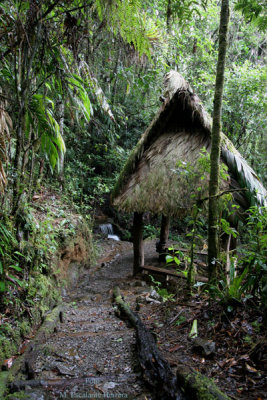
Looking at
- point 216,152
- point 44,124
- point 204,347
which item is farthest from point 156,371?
point 44,124

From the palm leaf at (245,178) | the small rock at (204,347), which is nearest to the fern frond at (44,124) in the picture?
the small rock at (204,347)

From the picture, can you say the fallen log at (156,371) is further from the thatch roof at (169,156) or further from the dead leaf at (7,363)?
the thatch roof at (169,156)

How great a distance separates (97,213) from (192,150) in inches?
268

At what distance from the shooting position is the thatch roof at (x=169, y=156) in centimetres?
500

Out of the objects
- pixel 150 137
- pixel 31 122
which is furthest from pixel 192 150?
pixel 31 122

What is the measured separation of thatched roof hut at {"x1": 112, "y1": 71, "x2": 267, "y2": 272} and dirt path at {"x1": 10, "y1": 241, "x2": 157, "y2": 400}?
1825 millimetres

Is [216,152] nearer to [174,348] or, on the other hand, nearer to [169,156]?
[174,348]

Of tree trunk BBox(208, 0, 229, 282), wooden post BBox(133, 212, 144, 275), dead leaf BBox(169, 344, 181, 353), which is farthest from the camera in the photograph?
wooden post BBox(133, 212, 144, 275)

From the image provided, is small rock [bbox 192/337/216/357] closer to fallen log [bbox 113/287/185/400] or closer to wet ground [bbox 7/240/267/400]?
wet ground [bbox 7/240/267/400]

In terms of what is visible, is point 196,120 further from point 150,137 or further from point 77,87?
point 77,87

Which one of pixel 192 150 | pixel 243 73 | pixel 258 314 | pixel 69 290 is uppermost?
pixel 243 73

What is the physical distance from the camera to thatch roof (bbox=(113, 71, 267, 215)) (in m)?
5.00

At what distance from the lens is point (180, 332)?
2.73 metres

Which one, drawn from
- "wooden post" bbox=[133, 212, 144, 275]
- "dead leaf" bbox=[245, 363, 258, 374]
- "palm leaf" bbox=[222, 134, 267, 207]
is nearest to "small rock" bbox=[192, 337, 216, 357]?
"dead leaf" bbox=[245, 363, 258, 374]
